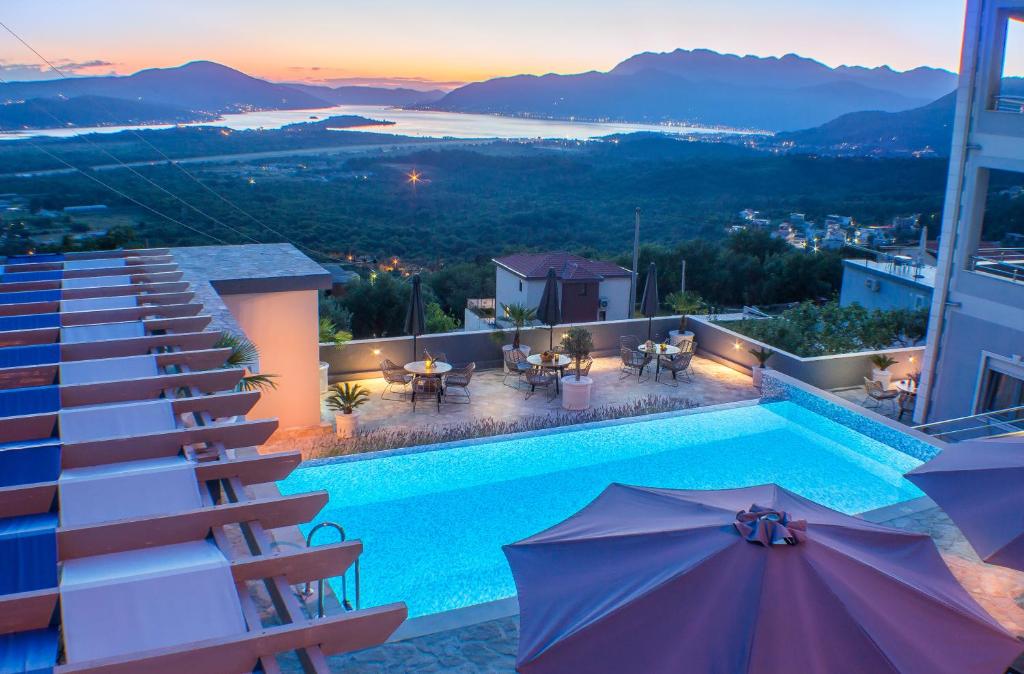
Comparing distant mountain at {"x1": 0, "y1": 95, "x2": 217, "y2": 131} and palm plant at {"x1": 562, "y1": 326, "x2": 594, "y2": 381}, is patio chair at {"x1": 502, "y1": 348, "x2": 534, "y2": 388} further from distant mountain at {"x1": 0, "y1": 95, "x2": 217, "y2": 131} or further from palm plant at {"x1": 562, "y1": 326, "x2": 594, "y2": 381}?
distant mountain at {"x1": 0, "y1": 95, "x2": 217, "y2": 131}

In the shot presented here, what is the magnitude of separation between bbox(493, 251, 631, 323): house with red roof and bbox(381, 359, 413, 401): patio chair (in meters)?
12.5

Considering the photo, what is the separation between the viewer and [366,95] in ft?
175

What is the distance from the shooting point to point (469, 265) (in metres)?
37.6

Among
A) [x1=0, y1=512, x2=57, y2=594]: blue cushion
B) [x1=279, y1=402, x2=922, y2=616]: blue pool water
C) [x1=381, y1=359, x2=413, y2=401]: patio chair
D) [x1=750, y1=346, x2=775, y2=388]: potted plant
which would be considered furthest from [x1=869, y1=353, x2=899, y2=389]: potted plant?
[x1=0, y1=512, x2=57, y2=594]: blue cushion

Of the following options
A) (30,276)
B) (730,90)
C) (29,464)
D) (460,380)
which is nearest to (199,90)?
(460,380)

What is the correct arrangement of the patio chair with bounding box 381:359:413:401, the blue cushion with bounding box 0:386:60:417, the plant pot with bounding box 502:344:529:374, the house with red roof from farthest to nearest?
the house with red roof < the plant pot with bounding box 502:344:529:374 < the patio chair with bounding box 381:359:413:401 < the blue cushion with bounding box 0:386:60:417

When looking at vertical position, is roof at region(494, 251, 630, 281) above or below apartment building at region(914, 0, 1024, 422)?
below

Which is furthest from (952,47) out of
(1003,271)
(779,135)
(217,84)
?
(217,84)

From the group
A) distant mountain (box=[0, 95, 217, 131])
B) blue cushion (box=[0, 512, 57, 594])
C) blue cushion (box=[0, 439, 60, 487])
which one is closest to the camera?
blue cushion (box=[0, 512, 57, 594])

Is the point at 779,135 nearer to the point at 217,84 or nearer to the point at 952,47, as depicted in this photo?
the point at 952,47

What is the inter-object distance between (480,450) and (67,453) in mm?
7139

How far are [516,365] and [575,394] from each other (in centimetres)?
185

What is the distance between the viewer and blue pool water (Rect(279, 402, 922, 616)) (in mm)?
8320

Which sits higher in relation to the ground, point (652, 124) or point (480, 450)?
point (652, 124)
